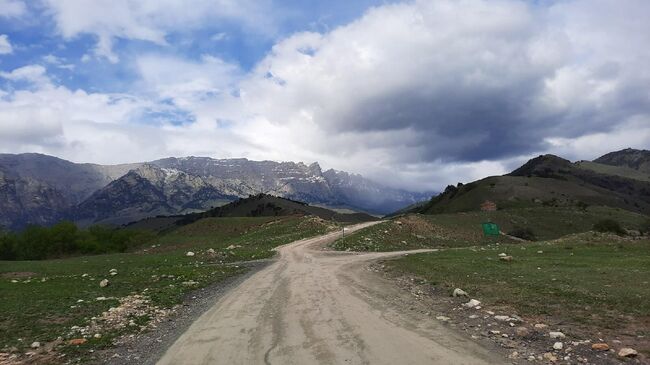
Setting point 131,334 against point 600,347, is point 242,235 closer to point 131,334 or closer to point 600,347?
point 131,334

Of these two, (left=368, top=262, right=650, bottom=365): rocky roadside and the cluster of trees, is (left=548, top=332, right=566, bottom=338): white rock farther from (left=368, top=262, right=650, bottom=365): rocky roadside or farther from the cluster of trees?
the cluster of trees

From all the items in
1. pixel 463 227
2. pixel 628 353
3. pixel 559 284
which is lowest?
pixel 628 353

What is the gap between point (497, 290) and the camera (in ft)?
74.7

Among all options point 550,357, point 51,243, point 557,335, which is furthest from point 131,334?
point 51,243

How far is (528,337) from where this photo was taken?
14.7m

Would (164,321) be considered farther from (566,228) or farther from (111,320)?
(566,228)

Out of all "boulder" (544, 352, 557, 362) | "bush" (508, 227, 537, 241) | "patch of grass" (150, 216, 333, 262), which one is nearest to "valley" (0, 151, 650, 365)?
"boulder" (544, 352, 557, 362)

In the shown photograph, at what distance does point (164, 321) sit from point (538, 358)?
15.8 metres

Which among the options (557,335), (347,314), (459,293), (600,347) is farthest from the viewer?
(459,293)

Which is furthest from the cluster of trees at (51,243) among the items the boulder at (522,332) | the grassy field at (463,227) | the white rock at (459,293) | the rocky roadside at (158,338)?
the boulder at (522,332)

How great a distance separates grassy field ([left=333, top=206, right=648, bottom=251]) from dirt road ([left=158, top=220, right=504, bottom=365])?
3483cm

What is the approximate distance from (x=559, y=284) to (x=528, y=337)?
31.4 ft

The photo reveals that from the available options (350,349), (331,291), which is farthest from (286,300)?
(350,349)

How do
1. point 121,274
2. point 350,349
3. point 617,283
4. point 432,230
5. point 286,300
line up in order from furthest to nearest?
point 432,230 < point 121,274 < point 286,300 < point 617,283 < point 350,349
